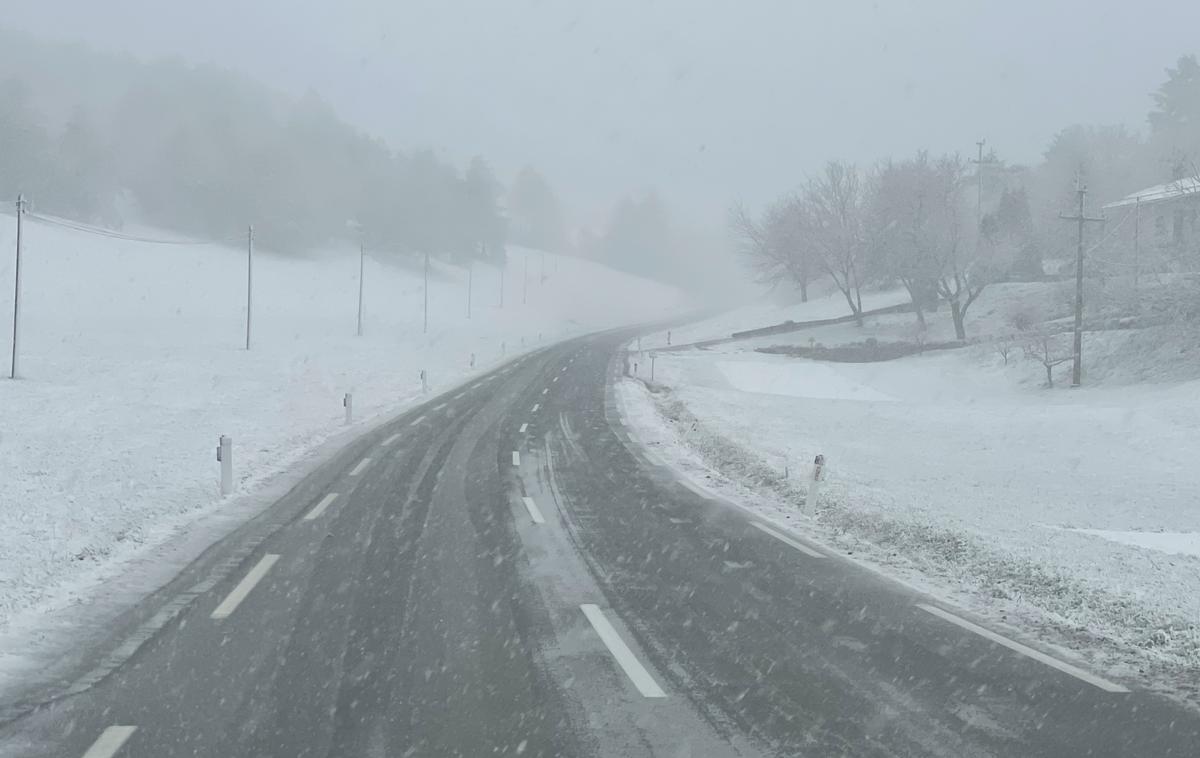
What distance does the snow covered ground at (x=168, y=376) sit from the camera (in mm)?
10484

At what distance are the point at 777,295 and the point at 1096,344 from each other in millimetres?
65393

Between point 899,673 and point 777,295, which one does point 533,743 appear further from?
point 777,295

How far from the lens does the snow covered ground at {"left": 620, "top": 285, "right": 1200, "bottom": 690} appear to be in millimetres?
8305

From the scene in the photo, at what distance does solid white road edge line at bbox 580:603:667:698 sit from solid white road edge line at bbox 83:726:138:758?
10.1 feet

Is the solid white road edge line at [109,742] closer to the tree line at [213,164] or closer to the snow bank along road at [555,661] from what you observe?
the snow bank along road at [555,661]

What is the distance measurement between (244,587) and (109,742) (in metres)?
3.28

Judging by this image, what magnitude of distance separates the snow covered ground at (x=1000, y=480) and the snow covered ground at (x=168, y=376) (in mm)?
7969

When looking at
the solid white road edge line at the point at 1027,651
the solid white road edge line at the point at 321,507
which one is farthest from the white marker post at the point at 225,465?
the solid white road edge line at the point at 1027,651

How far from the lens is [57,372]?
31.7 m

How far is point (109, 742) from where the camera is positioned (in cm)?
504

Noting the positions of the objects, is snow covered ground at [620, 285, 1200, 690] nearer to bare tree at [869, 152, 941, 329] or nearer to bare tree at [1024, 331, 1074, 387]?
bare tree at [1024, 331, 1074, 387]

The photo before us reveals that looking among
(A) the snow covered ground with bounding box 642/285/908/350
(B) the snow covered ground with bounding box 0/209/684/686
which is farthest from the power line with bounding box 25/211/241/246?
(A) the snow covered ground with bounding box 642/285/908/350

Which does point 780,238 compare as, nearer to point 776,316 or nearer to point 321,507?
point 776,316

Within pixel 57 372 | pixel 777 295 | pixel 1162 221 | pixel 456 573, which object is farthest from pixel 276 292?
pixel 456 573
